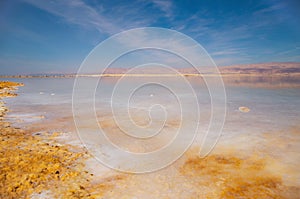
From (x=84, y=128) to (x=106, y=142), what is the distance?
6.40 ft

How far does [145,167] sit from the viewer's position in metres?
4.90

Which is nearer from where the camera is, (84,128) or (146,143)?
(146,143)

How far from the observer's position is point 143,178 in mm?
4383

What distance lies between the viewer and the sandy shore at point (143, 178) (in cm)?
376

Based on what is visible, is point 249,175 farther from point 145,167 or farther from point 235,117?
point 235,117

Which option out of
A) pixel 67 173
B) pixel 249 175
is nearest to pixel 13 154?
pixel 67 173

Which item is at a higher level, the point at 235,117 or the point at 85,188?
the point at 235,117

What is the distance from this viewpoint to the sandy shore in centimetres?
376

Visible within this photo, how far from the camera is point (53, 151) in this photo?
18.5ft

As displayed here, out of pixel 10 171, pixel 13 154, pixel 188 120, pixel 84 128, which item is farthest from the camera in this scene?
pixel 188 120

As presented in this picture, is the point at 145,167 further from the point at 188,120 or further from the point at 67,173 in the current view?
the point at 188,120

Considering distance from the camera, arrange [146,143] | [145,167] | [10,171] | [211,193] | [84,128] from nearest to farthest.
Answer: [211,193] → [10,171] → [145,167] → [146,143] → [84,128]

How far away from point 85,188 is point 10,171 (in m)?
1.87

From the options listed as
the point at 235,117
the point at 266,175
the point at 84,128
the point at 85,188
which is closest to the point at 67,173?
the point at 85,188
